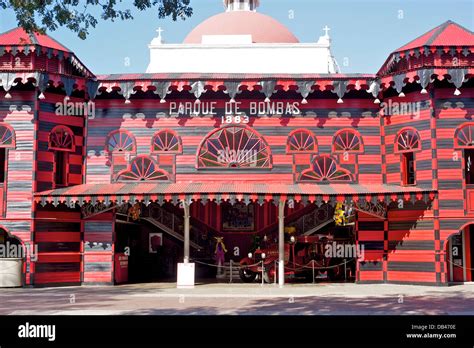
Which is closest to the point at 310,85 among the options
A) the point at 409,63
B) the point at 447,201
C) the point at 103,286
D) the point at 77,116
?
the point at 409,63

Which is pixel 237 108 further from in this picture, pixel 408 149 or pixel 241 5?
pixel 241 5

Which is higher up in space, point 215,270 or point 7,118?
point 7,118

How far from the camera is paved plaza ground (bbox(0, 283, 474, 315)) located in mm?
14500

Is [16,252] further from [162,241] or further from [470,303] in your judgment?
[470,303]

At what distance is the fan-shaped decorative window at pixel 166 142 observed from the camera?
24172mm

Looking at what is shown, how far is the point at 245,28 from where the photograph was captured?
36781 millimetres

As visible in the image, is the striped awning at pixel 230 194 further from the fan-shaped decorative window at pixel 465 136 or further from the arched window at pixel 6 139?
the fan-shaped decorative window at pixel 465 136

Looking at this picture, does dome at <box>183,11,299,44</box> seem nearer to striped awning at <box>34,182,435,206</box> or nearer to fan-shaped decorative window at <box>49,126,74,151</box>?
fan-shaped decorative window at <box>49,126,74,151</box>

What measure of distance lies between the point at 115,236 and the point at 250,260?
5.71 metres

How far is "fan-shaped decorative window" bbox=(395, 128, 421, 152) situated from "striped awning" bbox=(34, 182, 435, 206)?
1.65 meters

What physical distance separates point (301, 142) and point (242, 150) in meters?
2.51

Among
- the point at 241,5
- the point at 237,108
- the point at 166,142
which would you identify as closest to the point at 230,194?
the point at 166,142

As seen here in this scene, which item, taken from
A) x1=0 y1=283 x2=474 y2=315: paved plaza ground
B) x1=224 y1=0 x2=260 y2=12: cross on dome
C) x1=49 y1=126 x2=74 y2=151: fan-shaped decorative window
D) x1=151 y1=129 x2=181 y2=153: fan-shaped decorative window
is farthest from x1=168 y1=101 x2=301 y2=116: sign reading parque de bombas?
x1=224 y1=0 x2=260 y2=12: cross on dome

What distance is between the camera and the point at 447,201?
22016mm
